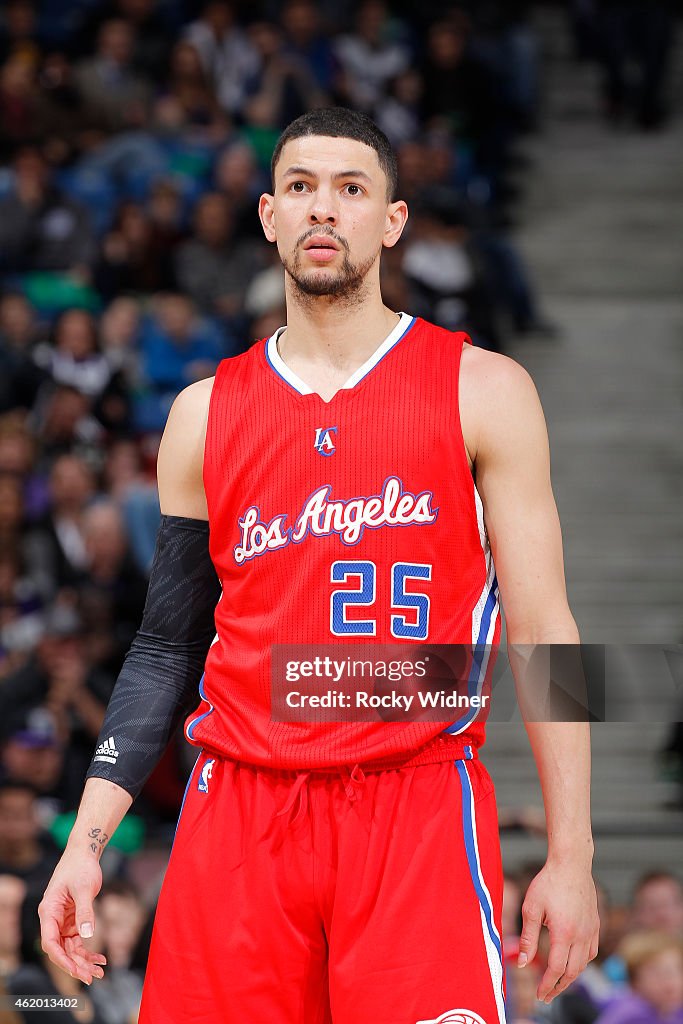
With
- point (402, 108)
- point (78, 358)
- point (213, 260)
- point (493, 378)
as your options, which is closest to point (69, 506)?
point (78, 358)

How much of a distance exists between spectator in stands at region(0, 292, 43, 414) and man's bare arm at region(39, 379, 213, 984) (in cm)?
623

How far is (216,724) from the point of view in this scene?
3051mm

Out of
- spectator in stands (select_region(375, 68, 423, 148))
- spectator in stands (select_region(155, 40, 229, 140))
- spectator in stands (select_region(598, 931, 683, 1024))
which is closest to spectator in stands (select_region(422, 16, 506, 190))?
spectator in stands (select_region(375, 68, 423, 148))

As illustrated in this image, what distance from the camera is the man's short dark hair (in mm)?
3131

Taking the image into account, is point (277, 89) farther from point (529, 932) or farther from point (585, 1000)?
point (529, 932)

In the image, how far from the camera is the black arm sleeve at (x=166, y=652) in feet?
10.5

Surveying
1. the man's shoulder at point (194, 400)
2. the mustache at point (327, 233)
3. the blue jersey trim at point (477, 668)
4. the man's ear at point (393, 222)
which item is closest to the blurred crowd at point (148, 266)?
the blue jersey trim at point (477, 668)

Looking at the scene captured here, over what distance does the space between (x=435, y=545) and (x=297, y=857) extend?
0.63 meters

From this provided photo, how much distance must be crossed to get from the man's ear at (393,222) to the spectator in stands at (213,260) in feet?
23.6

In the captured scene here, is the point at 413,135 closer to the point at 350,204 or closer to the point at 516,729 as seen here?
the point at 516,729

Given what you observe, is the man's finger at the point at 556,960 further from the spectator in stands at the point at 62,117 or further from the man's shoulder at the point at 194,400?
the spectator in stands at the point at 62,117

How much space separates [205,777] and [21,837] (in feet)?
12.1

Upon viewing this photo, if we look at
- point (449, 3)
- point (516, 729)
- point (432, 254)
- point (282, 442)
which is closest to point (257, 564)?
point (282, 442)

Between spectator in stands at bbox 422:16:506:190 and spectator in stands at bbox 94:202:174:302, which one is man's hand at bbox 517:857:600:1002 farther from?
spectator in stands at bbox 422:16:506:190
